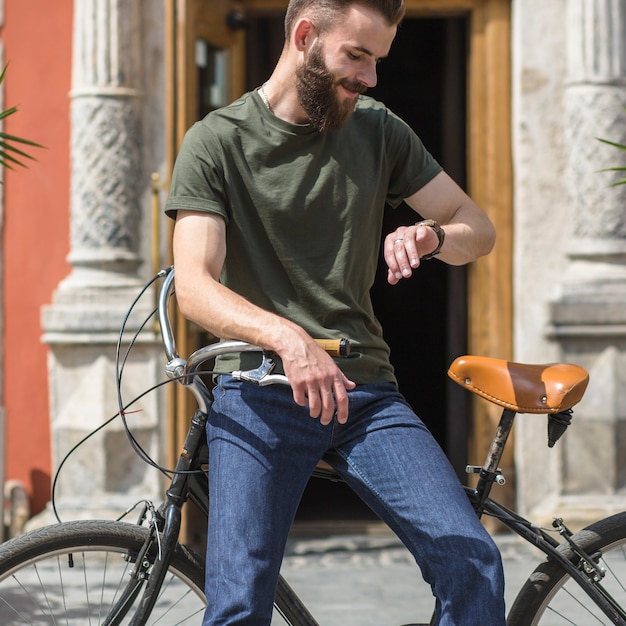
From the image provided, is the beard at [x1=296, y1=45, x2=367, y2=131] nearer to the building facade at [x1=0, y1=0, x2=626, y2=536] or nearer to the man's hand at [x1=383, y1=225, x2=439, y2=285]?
the man's hand at [x1=383, y1=225, x2=439, y2=285]

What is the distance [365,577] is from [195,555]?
9.37 ft

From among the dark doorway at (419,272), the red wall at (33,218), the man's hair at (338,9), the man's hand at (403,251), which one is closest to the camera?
the man's hand at (403,251)

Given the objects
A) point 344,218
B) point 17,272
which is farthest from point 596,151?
point 344,218

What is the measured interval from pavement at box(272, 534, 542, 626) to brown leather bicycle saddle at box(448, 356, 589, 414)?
6.79ft

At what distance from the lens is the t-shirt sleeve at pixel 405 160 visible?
2.69 meters

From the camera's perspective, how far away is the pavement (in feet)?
15.5

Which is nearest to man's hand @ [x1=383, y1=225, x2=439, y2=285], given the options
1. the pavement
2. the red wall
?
the pavement

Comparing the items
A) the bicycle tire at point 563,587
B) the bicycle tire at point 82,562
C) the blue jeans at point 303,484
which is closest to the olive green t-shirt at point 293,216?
the blue jeans at point 303,484

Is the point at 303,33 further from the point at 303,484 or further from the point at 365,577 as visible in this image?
the point at 365,577

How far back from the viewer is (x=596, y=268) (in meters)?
5.81

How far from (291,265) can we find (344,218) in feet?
0.52

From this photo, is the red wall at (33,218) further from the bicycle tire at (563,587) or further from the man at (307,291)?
the bicycle tire at (563,587)

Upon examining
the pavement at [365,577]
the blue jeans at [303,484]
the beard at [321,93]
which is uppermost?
the beard at [321,93]

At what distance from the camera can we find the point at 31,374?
20.0 feet
